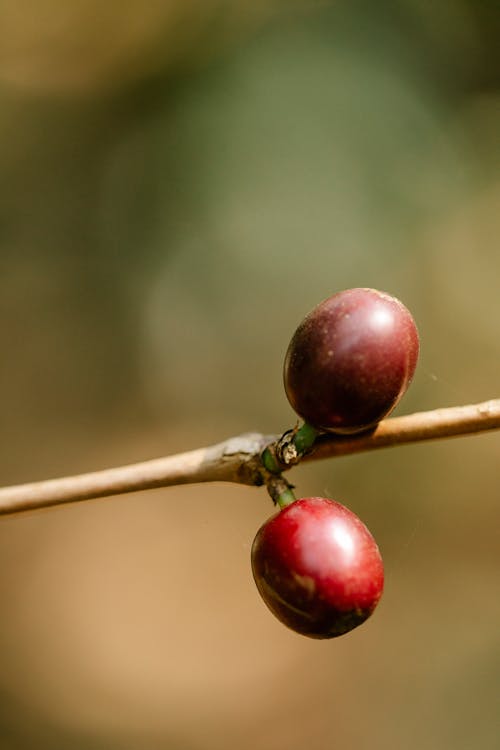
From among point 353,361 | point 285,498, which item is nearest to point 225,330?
point 285,498

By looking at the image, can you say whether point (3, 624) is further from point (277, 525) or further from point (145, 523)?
point (277, 525)

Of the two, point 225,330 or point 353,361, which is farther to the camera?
point 225,330

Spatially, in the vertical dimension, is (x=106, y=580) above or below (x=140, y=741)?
above

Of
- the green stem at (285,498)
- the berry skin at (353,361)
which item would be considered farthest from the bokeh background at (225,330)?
the berry skin at (353,361)

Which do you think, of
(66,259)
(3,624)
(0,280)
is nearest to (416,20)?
(66,259)

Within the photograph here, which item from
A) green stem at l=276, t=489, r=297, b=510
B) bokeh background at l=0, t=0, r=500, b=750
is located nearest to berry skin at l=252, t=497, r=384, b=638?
green stem at l=276, t=489, r=297, b=510

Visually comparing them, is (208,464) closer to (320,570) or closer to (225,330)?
(320,570)

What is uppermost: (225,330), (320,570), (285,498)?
(225,330)
